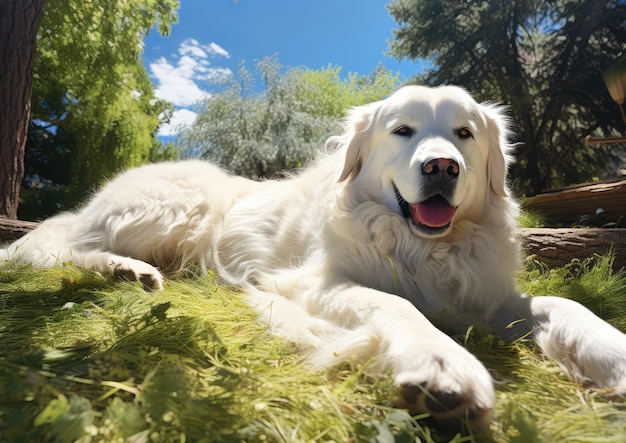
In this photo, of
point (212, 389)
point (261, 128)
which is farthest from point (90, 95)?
point (212, 389)

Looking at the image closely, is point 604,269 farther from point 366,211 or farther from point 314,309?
point 314,309

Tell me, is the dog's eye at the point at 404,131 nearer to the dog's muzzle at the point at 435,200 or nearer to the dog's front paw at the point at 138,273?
the dog's muzzle at the point at 435,200

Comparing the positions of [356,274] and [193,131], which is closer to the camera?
[356,274]

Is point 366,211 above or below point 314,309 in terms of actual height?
above

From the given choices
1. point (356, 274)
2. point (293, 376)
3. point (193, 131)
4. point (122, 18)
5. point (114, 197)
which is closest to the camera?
point (293, 376)

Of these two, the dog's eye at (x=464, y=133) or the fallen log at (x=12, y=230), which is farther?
the fallen log at (x=12, y=230)

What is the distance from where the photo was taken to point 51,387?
106 centimetres

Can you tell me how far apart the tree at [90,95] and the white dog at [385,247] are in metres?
7.53

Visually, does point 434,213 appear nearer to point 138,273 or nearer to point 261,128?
point 138,273

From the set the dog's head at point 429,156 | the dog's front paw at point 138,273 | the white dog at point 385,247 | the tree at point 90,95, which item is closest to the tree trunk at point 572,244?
the dog's head at point 429,156

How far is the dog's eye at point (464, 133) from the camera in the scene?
2.36 metres

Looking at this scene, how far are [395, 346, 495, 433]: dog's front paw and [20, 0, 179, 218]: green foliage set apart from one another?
999 cm

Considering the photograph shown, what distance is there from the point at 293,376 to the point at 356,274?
2.95ft

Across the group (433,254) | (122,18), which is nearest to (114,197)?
(433,254)
